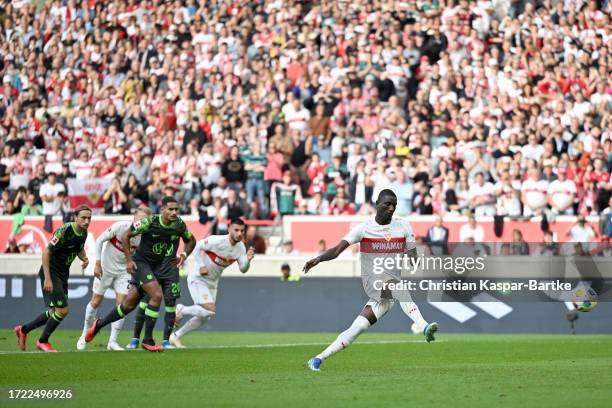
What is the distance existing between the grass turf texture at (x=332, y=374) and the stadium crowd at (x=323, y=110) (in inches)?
261

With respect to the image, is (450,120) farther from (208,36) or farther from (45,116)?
(45,116)

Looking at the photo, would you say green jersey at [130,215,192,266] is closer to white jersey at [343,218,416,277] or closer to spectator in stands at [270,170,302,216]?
white jersey at [343,218,416,277]

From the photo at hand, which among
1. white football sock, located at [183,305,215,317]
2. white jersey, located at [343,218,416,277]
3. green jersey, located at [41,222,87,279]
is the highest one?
white jersey, located at [343,218,416,277]

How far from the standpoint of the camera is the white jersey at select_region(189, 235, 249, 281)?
2061 cm

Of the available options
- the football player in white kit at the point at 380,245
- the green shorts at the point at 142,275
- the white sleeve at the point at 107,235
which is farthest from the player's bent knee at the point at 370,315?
the white sleeve at the point at 107,235

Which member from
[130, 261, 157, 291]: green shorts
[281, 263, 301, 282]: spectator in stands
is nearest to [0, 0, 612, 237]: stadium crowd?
[281, 263, 301, 282]: spectator in stands

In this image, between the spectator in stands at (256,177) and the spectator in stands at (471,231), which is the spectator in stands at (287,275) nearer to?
the spectator in stands at (256,177)

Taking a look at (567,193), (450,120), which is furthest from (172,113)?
(567,193)

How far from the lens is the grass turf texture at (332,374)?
12.2m

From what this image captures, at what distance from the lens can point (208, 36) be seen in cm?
3419

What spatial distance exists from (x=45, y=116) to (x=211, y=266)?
1480cm

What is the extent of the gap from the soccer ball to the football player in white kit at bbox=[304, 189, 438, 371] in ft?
32.4

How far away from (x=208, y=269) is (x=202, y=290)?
0.36m

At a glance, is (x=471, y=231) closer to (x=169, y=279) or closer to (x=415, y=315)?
(x=169, y=279)
